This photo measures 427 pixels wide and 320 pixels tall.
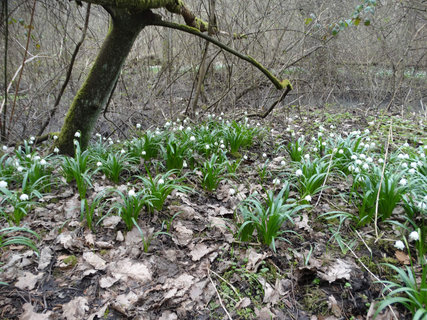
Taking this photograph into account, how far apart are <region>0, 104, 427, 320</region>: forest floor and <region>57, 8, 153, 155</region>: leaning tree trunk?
119cm

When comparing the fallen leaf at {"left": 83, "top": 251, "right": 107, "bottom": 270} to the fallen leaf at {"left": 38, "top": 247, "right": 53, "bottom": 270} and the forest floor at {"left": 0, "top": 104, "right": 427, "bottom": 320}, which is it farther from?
the fallen leaf at {"left": 38, "top": 247, "right": 53, "bottom": 270}

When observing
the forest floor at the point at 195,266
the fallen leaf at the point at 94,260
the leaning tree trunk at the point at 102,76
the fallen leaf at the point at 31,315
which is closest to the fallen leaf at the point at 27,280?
the forest floor at the point at 195,266

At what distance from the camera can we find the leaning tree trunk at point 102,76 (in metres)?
3.61

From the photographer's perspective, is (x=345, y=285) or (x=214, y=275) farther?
(x=214, y=275)

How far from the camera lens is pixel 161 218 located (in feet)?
9.55

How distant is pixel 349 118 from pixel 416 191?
4996mm

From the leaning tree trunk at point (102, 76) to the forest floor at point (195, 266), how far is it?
47.0 inches

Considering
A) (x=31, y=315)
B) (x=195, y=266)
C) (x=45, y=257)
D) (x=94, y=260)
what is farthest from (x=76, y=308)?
(x=195, y=266)

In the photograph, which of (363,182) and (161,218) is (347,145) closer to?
(363,182)

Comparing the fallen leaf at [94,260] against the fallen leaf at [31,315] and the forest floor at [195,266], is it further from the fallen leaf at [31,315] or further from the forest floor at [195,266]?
the fallen leaf at [31,315]

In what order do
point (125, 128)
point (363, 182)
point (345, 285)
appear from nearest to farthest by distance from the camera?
point (345, 285), point (363, 182), point (125, 128)

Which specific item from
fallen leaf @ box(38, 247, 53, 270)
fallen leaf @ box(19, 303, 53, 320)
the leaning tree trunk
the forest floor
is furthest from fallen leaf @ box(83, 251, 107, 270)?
the leaning tree trunk

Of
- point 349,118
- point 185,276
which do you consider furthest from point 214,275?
point 349,118

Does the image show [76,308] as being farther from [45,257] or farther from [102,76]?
[102,76]
